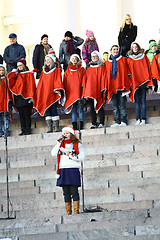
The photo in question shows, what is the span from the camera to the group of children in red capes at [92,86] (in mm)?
18000

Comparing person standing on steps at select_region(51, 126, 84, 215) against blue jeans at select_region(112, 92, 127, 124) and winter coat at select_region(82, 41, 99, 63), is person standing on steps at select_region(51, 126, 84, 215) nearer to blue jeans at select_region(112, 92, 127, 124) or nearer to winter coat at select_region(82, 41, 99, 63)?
blue jeans at select_region(112, 92, 127, 124)

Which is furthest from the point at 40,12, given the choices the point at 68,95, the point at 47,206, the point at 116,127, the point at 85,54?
the point at 47,206

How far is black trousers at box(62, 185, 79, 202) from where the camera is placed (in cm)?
1373

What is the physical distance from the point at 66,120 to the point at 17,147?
267 centimetres

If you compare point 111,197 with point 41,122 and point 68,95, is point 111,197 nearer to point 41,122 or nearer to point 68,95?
point 68,95

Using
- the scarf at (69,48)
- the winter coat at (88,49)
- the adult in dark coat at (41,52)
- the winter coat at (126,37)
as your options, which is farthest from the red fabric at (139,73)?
the adult in dark coat at (41,52)

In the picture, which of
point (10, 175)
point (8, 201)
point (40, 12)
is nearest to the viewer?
point (8, 201)

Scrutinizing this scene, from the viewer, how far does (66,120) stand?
19.6 metres

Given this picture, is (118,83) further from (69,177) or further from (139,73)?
(69,177)

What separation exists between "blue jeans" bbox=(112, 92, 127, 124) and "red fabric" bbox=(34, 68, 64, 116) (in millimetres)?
1206

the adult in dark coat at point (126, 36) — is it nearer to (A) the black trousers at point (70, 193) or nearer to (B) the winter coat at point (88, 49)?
(B) the winter coat at point (88, 49)

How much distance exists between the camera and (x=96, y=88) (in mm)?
18109

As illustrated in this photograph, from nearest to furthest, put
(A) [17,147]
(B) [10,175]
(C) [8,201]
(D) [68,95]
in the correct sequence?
1. (C) [8,201]
2. (B) [10,175]
3. (A) [17,147]
4. (D) [68,95]

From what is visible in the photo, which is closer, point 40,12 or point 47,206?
point 47,206
